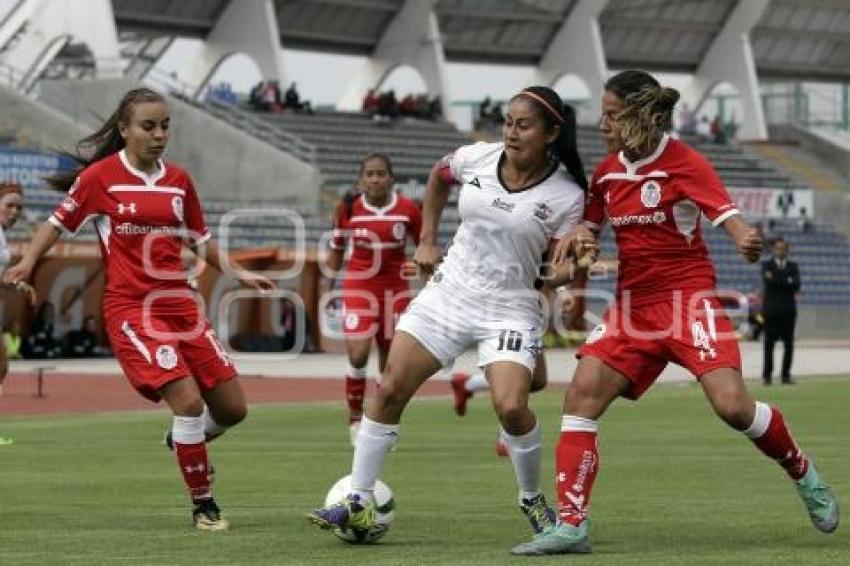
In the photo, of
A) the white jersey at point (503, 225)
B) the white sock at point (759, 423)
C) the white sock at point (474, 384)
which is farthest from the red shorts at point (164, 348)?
the white sock at point (474, 384)

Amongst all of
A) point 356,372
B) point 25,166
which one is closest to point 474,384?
point 356,372

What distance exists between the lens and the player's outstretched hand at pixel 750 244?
959cm

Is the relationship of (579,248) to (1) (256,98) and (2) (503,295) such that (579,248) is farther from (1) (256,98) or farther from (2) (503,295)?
(1) (256,98)

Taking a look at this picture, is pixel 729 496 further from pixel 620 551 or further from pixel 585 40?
pixel 585 40

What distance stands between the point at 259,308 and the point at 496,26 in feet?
96.9

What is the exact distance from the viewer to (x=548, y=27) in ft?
236

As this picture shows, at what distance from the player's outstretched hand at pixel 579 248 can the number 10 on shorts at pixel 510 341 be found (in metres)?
0.50

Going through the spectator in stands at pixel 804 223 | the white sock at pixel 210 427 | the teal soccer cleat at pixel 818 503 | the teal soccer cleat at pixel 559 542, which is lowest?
the teal soccer cleat at pixel 559 542

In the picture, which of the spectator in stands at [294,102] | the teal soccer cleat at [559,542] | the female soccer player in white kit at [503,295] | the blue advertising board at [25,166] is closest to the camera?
the teal soccer cleat at [559,542]

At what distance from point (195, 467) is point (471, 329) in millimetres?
1773

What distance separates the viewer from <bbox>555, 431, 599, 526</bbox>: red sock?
9750 mm

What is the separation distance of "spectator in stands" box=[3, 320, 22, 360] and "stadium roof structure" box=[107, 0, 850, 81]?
2259cm

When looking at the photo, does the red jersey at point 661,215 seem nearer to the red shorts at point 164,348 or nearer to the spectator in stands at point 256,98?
the red shorts at point 164,348

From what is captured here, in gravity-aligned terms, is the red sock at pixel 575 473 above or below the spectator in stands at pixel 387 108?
below
